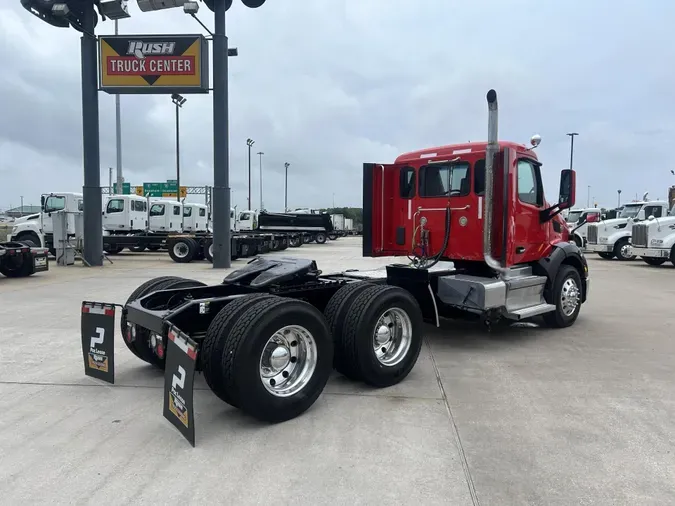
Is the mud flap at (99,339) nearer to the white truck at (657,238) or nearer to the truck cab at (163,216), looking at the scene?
the white truck at (657,238)

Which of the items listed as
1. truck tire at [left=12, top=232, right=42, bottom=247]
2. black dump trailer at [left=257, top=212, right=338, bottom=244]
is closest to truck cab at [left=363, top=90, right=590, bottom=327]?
truck tire at [left=12, top=232, right=42, bottom=247]

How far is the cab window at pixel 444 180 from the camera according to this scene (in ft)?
21.7

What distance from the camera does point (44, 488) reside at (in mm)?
2984

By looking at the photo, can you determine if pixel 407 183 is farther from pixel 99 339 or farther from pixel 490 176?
pixel 99 339

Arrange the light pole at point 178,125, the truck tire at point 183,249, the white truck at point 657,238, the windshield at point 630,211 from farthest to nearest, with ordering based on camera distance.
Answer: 1. the light pole at point 178,125
2. the windshield at point 630,211
3. the truck tire at point 183,249
4. the white truck at point 657,238

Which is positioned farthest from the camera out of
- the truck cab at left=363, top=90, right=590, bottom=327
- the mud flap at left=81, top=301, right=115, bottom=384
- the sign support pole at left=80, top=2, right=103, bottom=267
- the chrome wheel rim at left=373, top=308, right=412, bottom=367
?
the sign support pole at left=80, top=2, right=103, bottom=267

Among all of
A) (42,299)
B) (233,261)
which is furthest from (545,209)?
(233,261)

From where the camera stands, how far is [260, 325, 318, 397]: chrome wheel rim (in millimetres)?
3979

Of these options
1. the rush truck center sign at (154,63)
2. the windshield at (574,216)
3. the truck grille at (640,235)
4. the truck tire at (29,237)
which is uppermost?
the rush truck center sign at (154,63)

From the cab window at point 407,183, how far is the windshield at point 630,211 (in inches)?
697

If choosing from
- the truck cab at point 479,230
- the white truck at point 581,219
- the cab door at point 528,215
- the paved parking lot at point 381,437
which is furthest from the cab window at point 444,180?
the white truck at point 581,219

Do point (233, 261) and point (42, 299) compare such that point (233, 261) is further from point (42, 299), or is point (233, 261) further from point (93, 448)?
point (93, 448)

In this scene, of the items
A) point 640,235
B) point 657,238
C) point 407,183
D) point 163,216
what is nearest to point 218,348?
point 407,183

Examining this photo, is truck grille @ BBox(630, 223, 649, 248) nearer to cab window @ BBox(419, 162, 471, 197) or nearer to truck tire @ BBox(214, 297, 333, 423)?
cab window @ BBox(419, 162, 471, 197)
